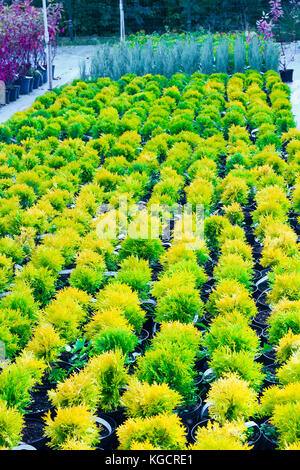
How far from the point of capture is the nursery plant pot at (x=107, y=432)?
7.45 ft

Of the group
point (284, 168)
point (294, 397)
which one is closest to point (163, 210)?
point (284, 168)

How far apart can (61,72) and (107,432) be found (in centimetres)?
1226

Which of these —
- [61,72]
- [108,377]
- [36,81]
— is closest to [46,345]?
[108,377]

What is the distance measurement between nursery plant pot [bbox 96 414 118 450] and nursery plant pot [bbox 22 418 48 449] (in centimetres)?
24

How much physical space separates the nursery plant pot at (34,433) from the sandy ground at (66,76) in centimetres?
596

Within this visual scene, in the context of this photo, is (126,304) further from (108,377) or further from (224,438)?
(224,438)

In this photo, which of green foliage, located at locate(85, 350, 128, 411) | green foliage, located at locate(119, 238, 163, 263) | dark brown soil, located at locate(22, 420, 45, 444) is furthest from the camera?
green foliage, located at locate(119, 238, 163, 263)

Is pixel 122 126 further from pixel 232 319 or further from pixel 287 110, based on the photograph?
pixel 232 319

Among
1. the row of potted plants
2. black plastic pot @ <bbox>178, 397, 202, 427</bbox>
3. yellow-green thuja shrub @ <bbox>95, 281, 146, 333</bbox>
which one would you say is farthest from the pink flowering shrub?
black plastic pot @ <bbox>178, 397, 202, 427</bbox>

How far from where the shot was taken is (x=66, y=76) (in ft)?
41.8

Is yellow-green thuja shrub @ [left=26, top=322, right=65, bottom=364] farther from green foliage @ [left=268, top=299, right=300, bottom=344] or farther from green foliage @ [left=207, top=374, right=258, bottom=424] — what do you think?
green foliage @ [left=268, top=299, right=300, bottom=344]

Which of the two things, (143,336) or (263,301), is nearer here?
(143,336)

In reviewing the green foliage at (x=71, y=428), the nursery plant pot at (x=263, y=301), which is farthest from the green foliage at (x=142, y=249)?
the green foliage at (x=71, y=428)

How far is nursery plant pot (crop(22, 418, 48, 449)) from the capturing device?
89.8 inches
